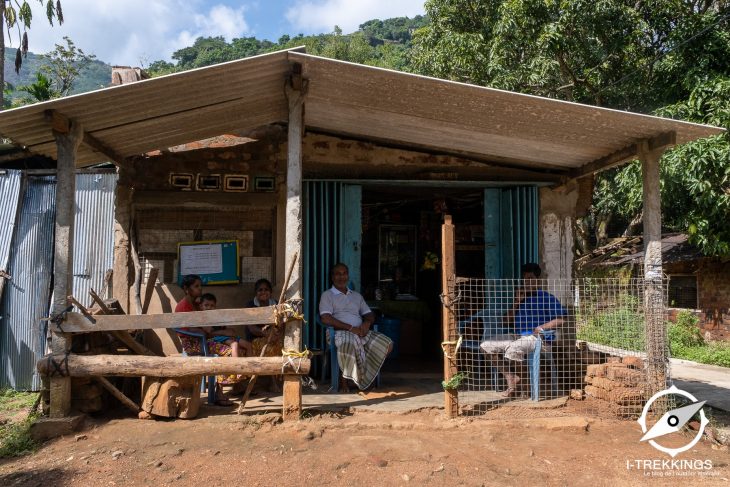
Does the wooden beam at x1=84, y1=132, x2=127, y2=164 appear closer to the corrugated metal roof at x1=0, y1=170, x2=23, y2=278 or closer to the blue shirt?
the corrugated metal roof at x1=0, y1=170, x2=23, y2=278

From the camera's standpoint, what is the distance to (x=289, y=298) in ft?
14.9

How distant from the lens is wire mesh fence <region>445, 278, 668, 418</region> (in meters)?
4.74

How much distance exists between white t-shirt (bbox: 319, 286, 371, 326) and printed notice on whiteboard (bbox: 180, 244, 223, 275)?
1.38 metres

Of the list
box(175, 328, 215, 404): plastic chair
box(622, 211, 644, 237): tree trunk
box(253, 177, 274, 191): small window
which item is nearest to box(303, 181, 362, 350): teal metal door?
box(253, 177, 274, 191): small window

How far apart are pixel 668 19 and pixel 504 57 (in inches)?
125

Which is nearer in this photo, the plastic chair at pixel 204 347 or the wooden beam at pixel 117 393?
the wooden beam at pixel 117 393

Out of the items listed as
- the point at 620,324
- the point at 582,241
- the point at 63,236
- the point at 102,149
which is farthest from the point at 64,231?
the point at 582,241

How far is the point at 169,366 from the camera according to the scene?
442cm

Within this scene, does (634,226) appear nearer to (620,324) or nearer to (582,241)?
(582,241)

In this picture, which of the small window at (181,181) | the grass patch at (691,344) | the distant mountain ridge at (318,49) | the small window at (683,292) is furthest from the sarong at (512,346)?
the distant mountain ridge at (318,49)

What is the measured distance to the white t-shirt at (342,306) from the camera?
555 centimetres

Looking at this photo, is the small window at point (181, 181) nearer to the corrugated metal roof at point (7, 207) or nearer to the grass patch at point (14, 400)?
the corrugated metal roof at point (7, 207)

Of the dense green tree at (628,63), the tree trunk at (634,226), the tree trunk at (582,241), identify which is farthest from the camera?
the tree trunk at (582,241)

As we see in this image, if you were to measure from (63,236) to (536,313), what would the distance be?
4.30 meters
